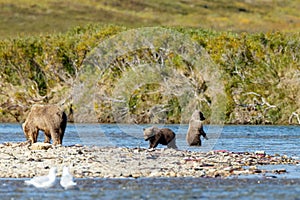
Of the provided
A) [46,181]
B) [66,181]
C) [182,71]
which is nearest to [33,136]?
[46,181]

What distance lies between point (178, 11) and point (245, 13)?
39.8 feet

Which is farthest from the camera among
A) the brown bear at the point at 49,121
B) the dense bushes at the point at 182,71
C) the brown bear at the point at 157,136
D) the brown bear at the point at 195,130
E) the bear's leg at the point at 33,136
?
the dense bushes at the point at 182,71

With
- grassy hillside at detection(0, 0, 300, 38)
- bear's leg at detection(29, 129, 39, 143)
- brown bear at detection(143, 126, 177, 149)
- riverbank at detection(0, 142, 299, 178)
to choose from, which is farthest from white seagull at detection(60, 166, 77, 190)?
grassy hillside at detection(0, 0, 300, 38)

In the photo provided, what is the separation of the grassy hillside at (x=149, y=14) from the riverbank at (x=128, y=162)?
10677 cm

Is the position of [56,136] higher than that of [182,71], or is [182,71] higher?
[56,136]

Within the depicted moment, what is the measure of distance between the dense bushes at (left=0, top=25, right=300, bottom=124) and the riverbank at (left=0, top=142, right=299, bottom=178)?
25.2 metres

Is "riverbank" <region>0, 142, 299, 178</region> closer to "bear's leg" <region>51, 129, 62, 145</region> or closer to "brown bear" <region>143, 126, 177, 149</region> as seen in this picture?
"brown bear" <region>143, 126, 177, 149</region>

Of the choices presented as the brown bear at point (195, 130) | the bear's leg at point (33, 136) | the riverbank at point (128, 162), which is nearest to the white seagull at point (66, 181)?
the riverbank at point (128, 162)

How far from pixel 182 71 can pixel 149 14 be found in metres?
99.5

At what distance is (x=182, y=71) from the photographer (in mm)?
58031

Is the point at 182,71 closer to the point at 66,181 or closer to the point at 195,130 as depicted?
the point at 195,130

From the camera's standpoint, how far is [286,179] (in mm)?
23203

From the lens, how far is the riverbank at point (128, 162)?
23953 millimetres

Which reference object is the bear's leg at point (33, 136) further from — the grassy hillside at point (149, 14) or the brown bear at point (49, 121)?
the grassy hillside at point (149, 14)
